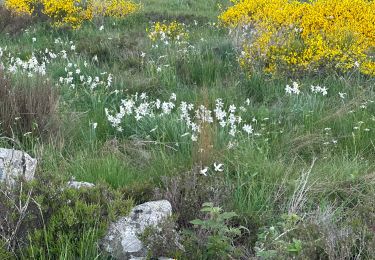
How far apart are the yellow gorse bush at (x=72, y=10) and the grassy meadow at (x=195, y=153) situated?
103 inches

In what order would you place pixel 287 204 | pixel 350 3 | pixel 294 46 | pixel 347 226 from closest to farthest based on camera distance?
pixel 347 226, pixel 287 204, pixel 294 46, pixel 350 3

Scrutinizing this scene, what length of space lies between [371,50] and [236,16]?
263 cm

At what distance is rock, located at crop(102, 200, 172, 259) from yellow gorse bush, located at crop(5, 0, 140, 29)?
7.63 meters

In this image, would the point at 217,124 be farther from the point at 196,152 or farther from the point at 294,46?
the point at 294,46

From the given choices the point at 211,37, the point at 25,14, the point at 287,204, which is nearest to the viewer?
the point at 287,204

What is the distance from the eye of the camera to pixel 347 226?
3.17 meters

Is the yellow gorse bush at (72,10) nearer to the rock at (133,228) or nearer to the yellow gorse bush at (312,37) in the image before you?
the yellow gorse bush at (312,37)

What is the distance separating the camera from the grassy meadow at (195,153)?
3.02 metres

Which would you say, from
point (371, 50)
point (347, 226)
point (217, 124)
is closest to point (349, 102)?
point (217, 124)

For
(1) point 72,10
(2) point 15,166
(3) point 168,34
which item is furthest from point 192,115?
(1) point 72,10

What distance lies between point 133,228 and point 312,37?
4856 millimetres

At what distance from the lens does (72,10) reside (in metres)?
10.9

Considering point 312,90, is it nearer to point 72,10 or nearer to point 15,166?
point 15,166

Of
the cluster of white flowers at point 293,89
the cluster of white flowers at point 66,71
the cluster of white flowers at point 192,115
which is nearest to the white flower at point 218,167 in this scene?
the cluster of white flowers at point 192,115
